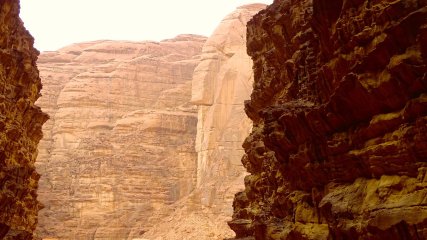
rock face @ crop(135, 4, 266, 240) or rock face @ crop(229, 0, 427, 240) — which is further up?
rock face @ crop(135, 4, 266, 240)

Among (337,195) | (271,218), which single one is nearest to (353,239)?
(337,195)

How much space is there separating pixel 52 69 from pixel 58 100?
30.9ft

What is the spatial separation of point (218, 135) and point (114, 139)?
17.5 m

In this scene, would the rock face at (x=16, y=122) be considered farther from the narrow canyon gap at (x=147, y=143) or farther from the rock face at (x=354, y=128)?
the narrow canyon gap at (x=147, y=143)

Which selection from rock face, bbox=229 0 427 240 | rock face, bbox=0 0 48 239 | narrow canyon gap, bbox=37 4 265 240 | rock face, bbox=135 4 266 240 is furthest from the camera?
narrow canyon gap, bbox=37 4 265 240

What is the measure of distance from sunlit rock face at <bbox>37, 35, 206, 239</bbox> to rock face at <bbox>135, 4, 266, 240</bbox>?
4.76 m

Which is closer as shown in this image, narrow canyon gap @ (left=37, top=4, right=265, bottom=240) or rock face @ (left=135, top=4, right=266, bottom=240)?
rock face @ (left=135, top=4, right=266, bottom=240)

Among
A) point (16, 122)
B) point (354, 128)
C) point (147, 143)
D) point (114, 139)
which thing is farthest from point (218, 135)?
point (354, 128)

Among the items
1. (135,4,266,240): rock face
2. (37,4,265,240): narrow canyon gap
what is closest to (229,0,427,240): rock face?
(135,4,266,240): rock face

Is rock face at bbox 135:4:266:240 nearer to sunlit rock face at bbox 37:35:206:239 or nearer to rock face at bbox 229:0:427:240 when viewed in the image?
sunlit rock face at bbox 37:35:206:239

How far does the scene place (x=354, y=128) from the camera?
9.98 meters

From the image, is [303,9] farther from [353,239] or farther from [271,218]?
[353,239]

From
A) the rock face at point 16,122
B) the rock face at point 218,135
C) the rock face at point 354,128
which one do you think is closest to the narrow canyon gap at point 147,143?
the rock face at point 218,135

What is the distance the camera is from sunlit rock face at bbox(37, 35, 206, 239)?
7000 cm
